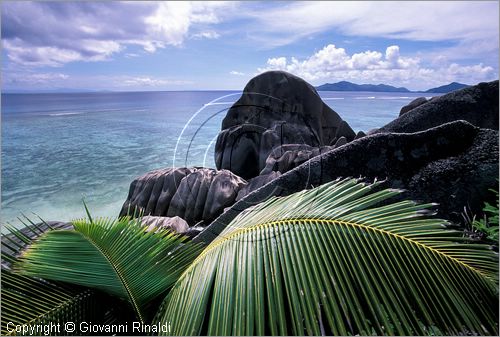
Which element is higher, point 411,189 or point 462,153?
point 462,153

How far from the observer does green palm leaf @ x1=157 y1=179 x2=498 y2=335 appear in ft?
6.40

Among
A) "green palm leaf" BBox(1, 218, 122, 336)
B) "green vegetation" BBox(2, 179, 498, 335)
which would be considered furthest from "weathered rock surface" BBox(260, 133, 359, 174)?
"green palm leaf" BBox(1, 218, 122, 336)

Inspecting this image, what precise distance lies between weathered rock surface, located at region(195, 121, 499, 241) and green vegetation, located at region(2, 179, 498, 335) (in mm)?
822

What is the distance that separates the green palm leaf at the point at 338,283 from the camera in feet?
6.40

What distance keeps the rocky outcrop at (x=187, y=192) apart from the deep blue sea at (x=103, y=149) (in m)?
0.36

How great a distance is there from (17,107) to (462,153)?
158ft

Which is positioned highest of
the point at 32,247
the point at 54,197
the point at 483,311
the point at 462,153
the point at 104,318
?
the point at 462,153

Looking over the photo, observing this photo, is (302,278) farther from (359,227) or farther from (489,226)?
(489,226)

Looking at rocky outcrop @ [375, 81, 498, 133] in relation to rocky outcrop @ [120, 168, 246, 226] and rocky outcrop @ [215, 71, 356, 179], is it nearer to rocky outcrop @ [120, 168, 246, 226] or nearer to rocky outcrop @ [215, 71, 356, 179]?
rocky outcrop @ [215, 71, 356, 179]

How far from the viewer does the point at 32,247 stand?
2.69 meters

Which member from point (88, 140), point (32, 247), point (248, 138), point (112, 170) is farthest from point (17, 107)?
point (32, 247)

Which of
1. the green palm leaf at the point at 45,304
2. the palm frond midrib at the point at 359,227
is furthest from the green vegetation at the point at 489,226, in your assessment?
the green palm leaf at the point at 45,304

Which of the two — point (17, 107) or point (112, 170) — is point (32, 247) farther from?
point (17, 107)

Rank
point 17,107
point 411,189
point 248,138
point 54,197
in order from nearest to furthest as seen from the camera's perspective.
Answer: point 411,189 < point 248,138 < point 54,197 < point 17,107
